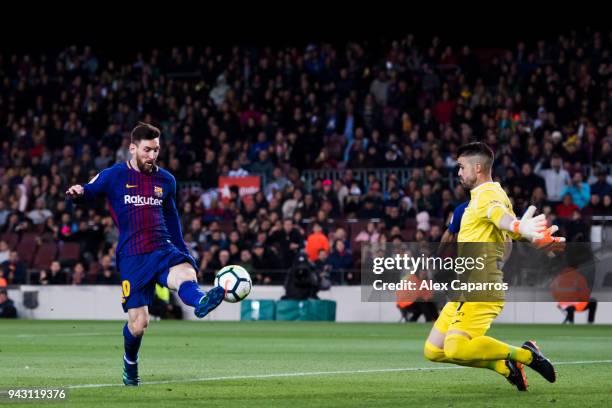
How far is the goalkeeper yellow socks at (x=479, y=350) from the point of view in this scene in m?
9.37

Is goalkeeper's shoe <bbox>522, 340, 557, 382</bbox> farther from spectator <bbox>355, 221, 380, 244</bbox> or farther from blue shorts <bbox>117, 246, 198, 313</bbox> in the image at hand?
spectator <bbox>355, 221, 380, 244</bbox>

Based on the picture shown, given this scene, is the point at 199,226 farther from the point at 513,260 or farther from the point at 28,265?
the point at 513,260

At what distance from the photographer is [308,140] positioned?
29.9m

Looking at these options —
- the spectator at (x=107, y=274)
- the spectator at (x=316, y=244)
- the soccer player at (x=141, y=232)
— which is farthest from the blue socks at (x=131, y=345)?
the spectator at (x=107, y=274)

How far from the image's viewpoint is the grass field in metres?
8.99

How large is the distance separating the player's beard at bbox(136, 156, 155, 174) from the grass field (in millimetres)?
1713

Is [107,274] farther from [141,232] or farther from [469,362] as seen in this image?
[469,362]

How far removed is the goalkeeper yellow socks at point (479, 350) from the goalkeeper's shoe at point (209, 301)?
1.73m

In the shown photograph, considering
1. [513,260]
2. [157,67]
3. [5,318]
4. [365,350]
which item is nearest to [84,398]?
[365,350]

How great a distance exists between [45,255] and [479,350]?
2103cm

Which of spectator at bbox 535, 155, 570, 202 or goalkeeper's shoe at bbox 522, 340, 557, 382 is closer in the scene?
goalkeeper's shoe at bbox 522, 340, 557, 382

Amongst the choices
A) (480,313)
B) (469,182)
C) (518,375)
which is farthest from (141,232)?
(518,375)

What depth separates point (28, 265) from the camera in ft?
95.4

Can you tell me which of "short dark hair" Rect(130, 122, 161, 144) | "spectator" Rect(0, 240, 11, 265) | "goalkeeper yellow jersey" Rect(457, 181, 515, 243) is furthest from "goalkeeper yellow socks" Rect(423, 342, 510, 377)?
"spectator" Rect(0, 240, 11, 265)
